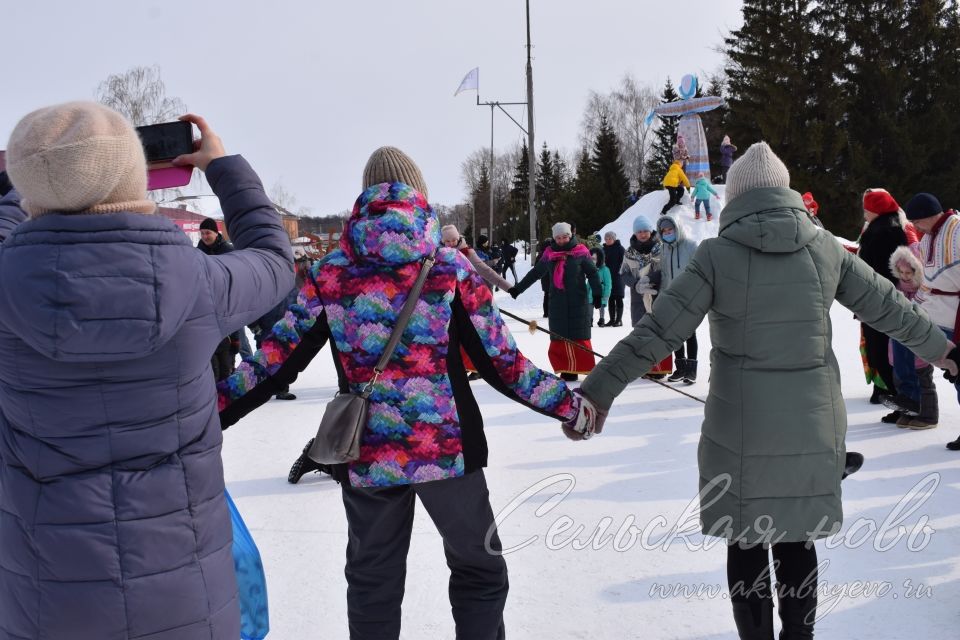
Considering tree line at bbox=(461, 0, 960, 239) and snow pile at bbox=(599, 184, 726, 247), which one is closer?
snow pile at bbox=(599, 184, 726, 247)

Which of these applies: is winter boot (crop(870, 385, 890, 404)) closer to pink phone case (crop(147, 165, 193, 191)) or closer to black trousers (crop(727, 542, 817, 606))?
black trousers (crop(727, 542, 817, 606))

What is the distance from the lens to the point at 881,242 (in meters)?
6.14

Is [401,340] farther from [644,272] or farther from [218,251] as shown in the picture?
[644,272]

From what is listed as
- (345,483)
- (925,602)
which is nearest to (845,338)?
(925,602)

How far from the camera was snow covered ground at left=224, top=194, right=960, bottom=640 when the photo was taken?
10.3 feet

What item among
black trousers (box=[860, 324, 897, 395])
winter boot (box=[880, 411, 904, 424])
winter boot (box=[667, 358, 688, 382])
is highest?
black trousers (box=[860, 324, 897, 395])

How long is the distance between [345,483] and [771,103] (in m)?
34.3

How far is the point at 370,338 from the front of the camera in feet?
7.55

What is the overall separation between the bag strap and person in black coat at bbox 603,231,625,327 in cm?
1223

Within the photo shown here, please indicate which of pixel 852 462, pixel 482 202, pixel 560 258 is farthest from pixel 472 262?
pixel 482 202

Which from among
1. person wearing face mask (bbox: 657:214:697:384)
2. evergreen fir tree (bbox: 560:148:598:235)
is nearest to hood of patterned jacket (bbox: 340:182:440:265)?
person wearing face mask (bbox: 657:214:697:384)

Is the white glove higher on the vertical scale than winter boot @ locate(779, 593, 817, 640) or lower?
higher

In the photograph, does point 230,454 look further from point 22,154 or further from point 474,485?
point 22,154

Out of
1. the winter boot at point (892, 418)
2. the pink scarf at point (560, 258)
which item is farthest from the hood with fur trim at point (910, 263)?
the pink scarf at point (560, 258)
